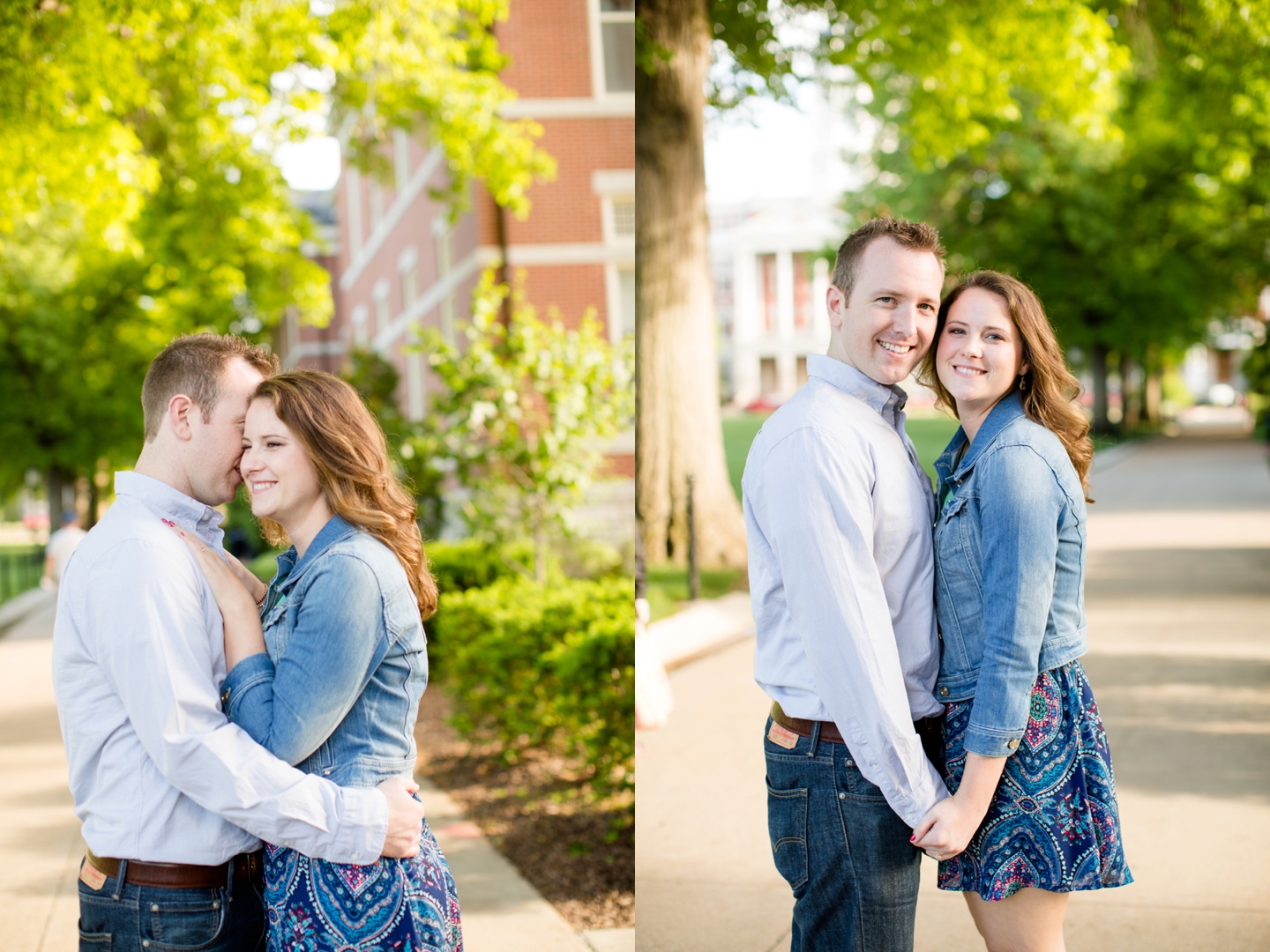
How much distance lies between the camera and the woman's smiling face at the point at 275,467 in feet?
7.59

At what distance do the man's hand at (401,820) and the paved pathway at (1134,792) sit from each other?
8.20ft

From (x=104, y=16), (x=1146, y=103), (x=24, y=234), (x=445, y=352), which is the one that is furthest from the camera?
(x=24, y=234)

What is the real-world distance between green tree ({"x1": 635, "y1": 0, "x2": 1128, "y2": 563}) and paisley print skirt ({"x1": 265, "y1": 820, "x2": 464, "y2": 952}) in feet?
27.9

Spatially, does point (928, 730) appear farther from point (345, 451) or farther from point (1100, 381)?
point (1100, 381)

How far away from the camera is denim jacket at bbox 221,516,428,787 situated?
2.16 m

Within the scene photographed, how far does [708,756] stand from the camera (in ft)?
22.8

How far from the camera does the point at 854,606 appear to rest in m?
2.32

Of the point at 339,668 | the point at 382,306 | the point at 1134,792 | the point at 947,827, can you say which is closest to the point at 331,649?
the point at 339,668

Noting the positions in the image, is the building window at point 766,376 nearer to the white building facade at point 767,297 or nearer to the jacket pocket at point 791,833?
the white building facade at point 767,297

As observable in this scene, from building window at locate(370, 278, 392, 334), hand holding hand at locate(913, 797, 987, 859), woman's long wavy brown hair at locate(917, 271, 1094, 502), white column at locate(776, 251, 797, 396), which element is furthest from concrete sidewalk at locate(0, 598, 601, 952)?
white column at locate(776, 251, 797, 396)

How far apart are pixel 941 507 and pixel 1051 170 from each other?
107 ft

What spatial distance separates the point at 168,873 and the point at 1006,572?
1.82 m

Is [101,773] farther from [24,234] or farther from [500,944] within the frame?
[24,234]

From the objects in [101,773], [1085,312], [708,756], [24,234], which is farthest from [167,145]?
[1085,312]
